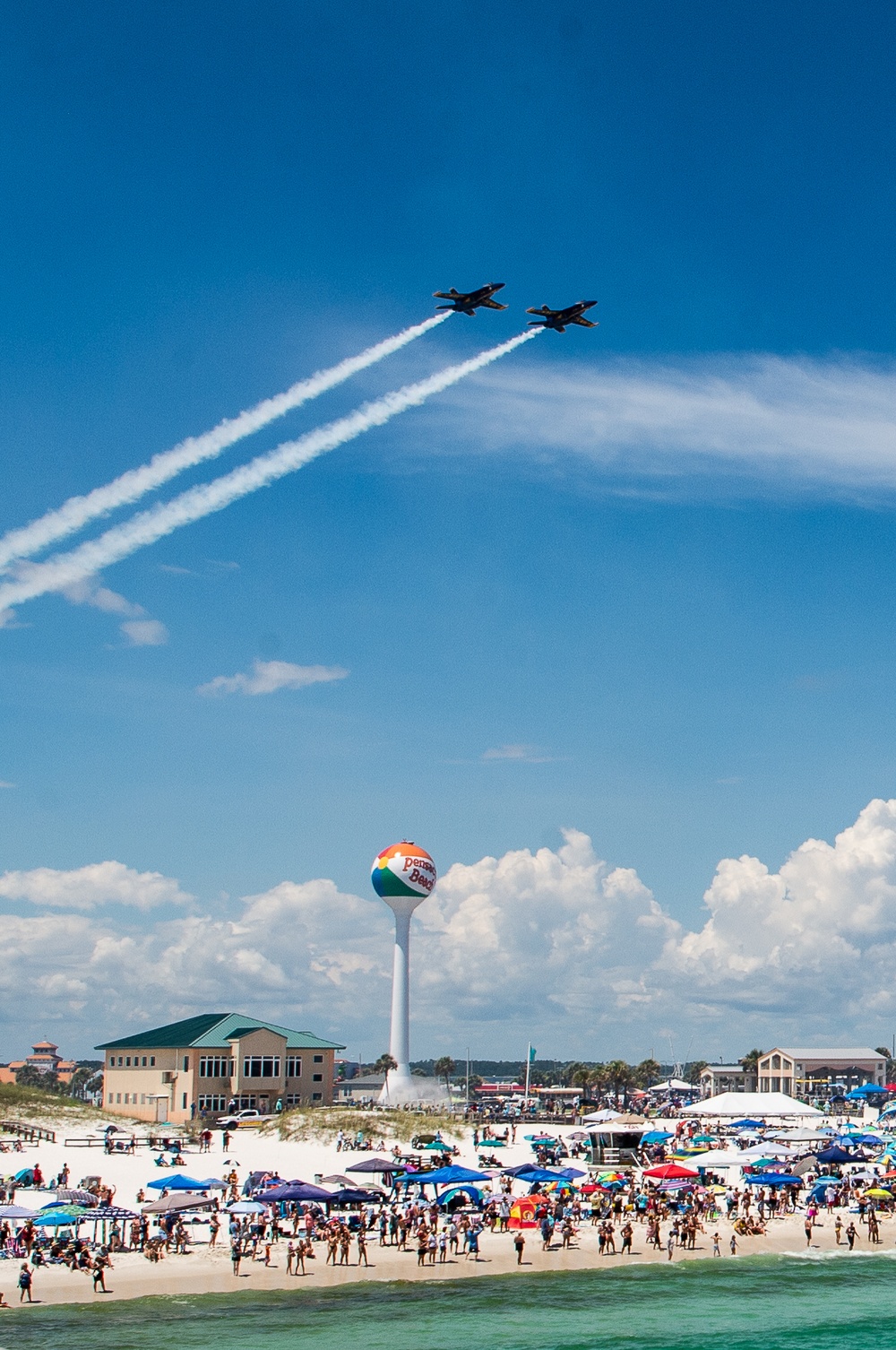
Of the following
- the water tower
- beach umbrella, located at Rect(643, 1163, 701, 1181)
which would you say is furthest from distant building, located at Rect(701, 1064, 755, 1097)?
beach umbrella, located at Rect(643, 1163, 701, 1181)

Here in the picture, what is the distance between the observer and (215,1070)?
81.6 m

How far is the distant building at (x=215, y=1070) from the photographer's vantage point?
80.9m

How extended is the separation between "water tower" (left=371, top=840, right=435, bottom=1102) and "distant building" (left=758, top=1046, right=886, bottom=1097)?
48591mm

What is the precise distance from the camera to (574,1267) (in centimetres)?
4459

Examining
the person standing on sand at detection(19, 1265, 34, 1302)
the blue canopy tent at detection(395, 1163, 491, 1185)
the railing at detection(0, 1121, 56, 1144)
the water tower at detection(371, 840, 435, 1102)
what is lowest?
the person standing on sand at detection(19, 1265, 34, 1302)

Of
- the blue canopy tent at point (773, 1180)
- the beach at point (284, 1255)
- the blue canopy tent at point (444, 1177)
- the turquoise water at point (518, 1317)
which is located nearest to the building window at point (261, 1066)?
the beach at point (284, 1255)

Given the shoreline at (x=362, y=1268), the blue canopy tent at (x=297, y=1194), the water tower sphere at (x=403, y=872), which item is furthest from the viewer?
the water tower sphere at (x=403, y=872)

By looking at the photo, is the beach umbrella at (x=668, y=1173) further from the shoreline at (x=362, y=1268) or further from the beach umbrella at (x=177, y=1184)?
the beach umbrella at (x=177, y=1184)

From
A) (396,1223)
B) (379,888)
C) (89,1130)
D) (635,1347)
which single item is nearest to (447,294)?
(396,1223)

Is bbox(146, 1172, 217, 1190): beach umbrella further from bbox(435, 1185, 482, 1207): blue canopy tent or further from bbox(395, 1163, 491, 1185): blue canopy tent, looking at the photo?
bbox(435, 1185, 482, 1207): blue canopy tent

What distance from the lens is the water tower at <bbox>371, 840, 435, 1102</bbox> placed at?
96.2 m

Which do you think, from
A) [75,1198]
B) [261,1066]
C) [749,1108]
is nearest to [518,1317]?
[75,1198]

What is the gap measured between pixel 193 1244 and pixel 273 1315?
831cm

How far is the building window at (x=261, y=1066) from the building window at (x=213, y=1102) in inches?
72.1
